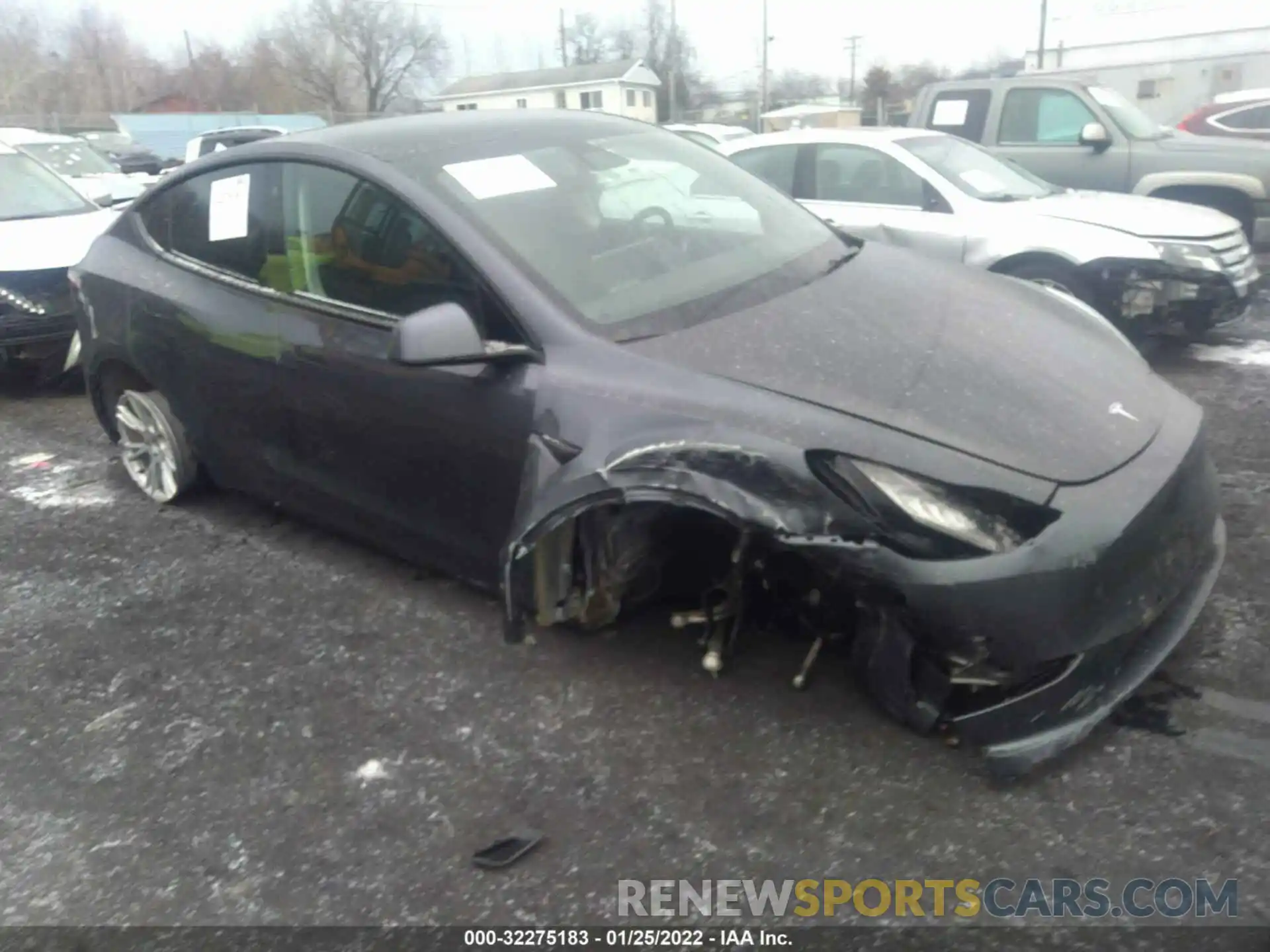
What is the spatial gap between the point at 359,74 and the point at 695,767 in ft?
218

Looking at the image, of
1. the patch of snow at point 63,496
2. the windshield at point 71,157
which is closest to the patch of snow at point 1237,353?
the patch of snow at point 63,496

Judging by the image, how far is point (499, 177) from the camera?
3.38 metres

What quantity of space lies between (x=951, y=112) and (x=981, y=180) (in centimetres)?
254

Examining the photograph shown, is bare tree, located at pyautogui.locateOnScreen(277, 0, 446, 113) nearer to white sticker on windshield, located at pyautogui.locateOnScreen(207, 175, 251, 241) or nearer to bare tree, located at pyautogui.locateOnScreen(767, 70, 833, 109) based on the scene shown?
bare tree, located at pyautogui.locateOnScreen(767, 70, 833, 109)

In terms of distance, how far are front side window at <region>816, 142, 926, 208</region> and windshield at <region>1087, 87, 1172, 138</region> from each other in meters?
2.79

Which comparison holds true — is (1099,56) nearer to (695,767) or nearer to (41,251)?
(41,251)

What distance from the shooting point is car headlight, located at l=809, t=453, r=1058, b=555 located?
2.38 m

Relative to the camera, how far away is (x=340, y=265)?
138 inches

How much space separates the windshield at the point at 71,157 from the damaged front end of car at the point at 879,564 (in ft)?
44.6

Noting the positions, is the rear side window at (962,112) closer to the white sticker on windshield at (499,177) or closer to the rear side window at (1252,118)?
the rear side window at (1252,118)

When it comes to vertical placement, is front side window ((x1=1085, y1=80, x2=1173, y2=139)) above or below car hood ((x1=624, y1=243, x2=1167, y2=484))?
above

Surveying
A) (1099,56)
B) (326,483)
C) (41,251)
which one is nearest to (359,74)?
(1099,56)

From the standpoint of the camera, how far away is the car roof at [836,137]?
696cm

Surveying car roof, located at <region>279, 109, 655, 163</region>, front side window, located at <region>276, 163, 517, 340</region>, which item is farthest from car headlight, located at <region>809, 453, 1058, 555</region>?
car roof, located at <region>279, 109, 655, 163</region>
